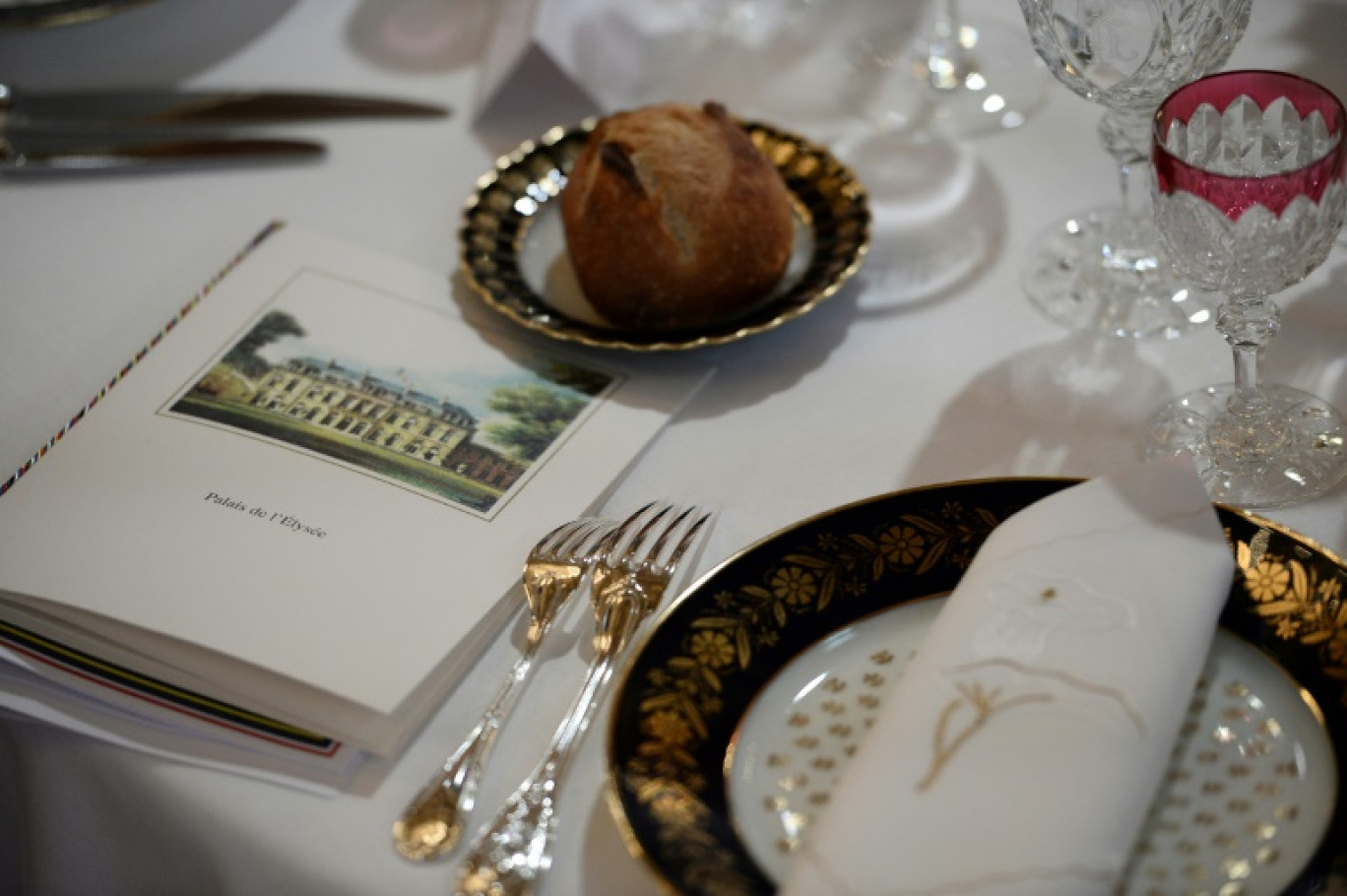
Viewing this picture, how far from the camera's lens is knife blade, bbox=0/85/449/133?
1000 mm

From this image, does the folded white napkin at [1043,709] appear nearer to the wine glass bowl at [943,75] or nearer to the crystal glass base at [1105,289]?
the crystal glass base at [1105,289]

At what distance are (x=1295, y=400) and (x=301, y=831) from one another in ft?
1.61

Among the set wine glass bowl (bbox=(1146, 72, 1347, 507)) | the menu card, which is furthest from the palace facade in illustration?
wine glass bowl (bbox=(1146, 72, 1347, 507))

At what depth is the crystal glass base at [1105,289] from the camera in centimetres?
75

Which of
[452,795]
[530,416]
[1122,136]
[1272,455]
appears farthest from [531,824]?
[1122,136]

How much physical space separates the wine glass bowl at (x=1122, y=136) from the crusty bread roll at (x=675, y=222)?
0.52 feet

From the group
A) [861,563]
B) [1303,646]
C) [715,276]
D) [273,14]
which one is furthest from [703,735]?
[273,14]

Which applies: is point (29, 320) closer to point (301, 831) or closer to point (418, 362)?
point (418, 362)

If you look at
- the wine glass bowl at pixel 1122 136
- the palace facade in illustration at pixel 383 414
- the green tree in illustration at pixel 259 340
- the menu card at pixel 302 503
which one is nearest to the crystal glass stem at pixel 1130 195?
the wine glass bowl at pixel 1122 136

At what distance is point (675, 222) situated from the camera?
29.2 inches

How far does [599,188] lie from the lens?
2.48ft

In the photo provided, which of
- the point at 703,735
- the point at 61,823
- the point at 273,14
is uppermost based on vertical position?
the point at 273,14

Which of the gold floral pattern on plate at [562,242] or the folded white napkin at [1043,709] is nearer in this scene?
the folded white napkin at [1043,709]

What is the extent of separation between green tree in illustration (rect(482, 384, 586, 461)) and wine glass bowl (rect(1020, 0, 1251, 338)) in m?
0.27
